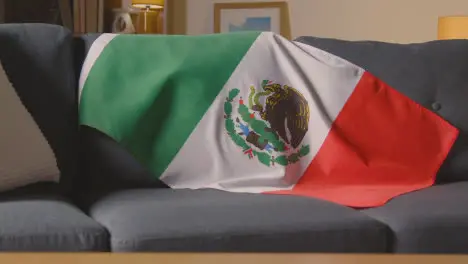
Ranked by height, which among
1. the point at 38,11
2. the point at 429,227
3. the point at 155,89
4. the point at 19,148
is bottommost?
the point at 429,227

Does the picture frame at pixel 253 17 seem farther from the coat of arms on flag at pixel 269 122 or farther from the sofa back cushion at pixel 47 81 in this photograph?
the sofa back cushion at pixel 47 81

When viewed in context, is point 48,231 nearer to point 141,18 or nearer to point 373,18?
point 141,18

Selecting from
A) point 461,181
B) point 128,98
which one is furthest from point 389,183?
point 128,98

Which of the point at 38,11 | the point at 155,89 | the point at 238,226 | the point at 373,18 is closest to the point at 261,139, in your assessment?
the point at 155,89

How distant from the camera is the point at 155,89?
203 cm

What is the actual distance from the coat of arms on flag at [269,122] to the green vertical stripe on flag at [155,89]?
0.08m

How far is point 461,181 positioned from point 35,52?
122cm

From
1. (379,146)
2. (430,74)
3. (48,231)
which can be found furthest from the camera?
(430,74)

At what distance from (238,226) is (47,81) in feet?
2.42

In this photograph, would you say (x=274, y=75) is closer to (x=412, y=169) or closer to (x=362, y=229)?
(x=412, y=169)

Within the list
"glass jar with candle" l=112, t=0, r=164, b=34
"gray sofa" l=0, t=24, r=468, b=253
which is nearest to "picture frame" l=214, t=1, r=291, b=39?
"glass jar with candle" l=112, t=0, r=164, b=34

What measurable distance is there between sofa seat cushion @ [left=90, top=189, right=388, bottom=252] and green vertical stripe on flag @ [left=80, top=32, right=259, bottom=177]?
0.98 feet

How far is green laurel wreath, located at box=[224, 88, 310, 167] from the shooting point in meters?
2.04

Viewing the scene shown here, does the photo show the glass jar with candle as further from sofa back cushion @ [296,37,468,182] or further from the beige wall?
sofa back cushion @ [296,37,468,182]
